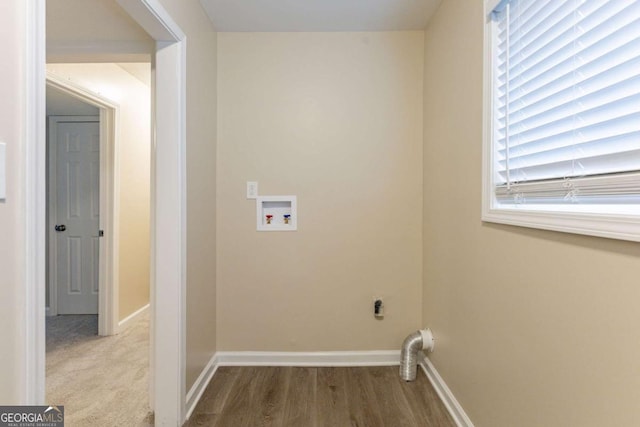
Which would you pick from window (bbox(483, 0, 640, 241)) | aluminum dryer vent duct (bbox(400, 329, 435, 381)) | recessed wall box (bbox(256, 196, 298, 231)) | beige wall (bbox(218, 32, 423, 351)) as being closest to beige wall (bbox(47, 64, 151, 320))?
beige wall (bbox(218, 32, 423, 351))

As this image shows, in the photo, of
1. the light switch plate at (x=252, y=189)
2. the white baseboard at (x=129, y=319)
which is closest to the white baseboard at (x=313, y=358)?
the light switch plate at (x=252, y=189)

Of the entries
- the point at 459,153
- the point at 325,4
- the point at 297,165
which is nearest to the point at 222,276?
the point at 297,165

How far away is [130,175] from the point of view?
3.25 meters

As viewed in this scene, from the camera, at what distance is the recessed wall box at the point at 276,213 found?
7.76 ft

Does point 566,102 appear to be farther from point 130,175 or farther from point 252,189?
point 130,175

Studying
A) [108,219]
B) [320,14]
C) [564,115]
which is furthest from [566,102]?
[108,219]

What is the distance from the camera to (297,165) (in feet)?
7.75

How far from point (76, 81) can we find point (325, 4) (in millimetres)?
2166

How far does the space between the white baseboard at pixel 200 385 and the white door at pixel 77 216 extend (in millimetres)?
2192

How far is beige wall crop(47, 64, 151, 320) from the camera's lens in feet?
9.59

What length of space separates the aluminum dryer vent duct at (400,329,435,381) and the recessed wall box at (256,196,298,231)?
3.84ft

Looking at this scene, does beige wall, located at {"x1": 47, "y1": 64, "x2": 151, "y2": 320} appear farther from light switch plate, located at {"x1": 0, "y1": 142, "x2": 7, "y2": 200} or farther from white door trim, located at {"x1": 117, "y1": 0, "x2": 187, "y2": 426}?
light switch plate, located at {"x1": 0, "y1": 142, "x2": 7, "y2": 200}

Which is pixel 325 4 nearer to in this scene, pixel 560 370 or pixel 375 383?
pixel 560 370

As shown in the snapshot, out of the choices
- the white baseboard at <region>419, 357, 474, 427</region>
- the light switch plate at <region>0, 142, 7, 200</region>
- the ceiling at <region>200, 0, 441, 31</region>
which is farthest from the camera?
the ceiling at <region>200, 0, 441, 31</region>
